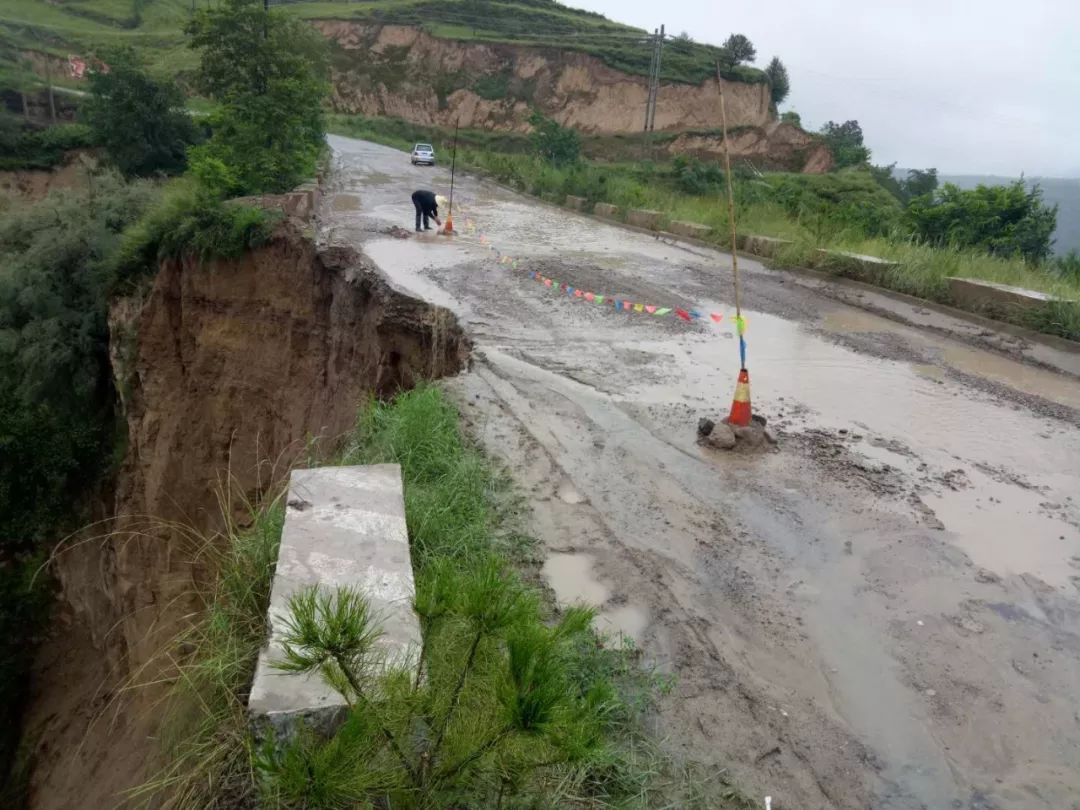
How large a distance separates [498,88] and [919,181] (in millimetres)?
29673

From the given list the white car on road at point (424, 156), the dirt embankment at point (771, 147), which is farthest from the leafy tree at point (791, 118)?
the white car on road at point (424, 156)

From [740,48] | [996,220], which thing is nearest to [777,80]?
[740,48]

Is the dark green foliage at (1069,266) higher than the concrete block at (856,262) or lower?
higher

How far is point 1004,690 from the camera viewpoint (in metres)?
3.13

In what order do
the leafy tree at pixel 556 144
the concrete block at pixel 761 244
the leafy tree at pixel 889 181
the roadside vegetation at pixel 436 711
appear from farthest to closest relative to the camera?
the leafy tree at pixel 889 181, the leafy tree at pixel 556 144, the concrete block at pixel 761 244, the roadside vegetation at pixel 436 711

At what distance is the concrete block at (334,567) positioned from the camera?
84.5 inches

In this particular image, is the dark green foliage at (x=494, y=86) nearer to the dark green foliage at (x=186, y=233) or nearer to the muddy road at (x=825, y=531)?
the dark green foliage at (x=186, y=233)

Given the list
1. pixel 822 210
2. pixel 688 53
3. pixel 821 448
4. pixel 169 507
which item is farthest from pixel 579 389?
pixel 688 53

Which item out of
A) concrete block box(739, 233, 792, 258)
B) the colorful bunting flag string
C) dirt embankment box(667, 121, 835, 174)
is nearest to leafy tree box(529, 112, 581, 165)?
dirt embankment box(667, 121, 835, 174)

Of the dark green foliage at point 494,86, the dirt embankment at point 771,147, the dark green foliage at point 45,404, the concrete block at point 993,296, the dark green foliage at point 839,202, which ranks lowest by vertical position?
the dark green foliage at point 45,404

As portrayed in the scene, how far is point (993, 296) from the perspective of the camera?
920 cm

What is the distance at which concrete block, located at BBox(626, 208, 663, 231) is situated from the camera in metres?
16.5

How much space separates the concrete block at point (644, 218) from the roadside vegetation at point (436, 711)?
1426 cm

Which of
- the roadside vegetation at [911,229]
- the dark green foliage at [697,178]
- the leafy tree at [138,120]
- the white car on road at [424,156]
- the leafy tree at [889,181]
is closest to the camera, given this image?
the roadside vegetation at [911,229]
